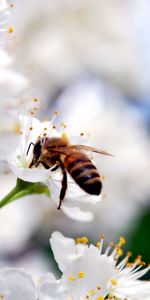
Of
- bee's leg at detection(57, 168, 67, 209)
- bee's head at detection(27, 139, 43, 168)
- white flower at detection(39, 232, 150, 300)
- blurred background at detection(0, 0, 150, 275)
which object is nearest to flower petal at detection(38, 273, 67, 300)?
white flower at detection(39, 232, 150, 300)

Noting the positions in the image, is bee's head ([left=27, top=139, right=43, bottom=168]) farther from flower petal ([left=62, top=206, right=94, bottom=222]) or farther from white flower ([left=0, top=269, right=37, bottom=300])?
white flower ([left=0, top=269, right=37, bottom=300])

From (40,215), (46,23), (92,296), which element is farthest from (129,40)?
(92,296)

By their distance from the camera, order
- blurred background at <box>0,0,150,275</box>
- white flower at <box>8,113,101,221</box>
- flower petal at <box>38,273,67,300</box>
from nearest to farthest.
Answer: flower petal at <box>38,273,67,300</box> → white flower at <box>8,113,101,221</box> → blurred background at <box>0,0,150,275</box>

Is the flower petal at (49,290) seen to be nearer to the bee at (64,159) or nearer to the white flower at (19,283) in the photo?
the white flower at (19,283)

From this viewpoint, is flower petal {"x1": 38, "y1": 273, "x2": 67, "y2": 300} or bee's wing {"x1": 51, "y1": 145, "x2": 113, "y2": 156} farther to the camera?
bee's wing {"x1": 51, "y1": 145, "x2": 113, "y2": 156}

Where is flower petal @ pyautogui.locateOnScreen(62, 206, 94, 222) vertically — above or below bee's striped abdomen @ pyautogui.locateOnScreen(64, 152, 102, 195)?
below

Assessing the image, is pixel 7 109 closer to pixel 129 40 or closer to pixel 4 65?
pixel 4 65

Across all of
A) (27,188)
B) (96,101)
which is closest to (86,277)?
(27,188)
